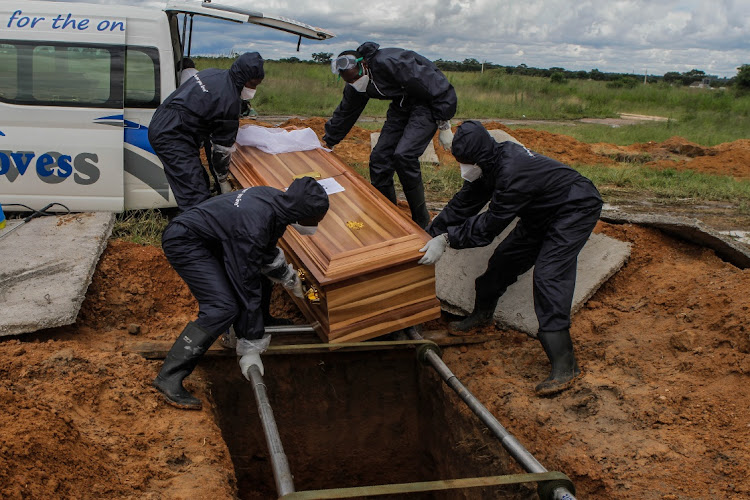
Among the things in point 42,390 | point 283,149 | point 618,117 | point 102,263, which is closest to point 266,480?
point 42,390

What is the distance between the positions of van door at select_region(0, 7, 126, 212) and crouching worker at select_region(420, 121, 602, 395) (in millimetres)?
3244

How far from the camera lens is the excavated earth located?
2.77m

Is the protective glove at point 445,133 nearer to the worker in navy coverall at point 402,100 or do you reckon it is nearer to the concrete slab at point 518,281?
the worker in navy coverall at point 402,100

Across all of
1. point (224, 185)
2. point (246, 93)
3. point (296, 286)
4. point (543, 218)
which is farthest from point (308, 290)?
point (246, 93)

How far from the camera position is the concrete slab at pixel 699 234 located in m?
4.89

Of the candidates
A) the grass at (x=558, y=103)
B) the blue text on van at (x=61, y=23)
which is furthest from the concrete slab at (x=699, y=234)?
the grass at (x=558, y=103)

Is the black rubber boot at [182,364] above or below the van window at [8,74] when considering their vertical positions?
below

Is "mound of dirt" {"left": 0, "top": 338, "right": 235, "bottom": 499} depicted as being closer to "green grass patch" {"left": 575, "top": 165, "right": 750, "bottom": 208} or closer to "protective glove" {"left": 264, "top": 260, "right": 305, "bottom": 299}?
"protective glove" {"left": 264, "top": 260, "right": 305, "bottom": 299}

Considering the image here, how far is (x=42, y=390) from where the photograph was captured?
10.7 feet

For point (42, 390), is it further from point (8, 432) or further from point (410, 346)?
point (410, 346)

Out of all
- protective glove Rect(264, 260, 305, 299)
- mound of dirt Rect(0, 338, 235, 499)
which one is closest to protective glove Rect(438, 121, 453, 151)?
protective glove Rect(264, 260, 305, 299)

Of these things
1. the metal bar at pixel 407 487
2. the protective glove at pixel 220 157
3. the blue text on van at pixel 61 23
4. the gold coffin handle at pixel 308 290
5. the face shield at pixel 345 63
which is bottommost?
the metal bar at pixel 407 487

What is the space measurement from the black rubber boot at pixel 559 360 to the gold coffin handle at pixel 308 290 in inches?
56.2

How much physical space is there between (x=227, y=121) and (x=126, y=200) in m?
1.56
